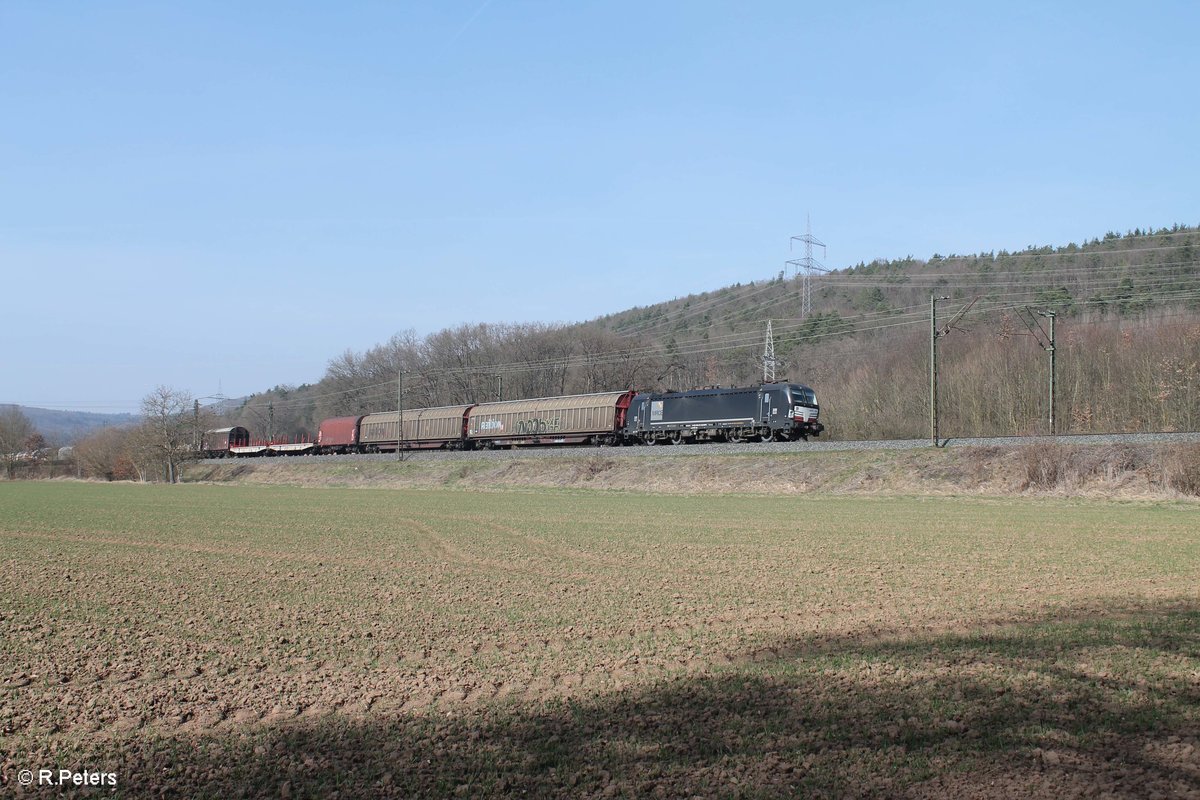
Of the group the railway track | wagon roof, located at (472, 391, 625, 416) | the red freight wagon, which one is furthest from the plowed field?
the red freight wagon

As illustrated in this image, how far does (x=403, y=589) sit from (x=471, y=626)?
3389 millimetres

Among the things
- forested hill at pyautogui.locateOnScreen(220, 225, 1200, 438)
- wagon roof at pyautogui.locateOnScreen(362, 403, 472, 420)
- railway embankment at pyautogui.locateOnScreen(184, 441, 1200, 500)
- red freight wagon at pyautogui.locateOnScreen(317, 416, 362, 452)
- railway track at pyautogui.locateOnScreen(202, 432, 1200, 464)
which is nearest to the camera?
railway embankment at pyautogui.locateOnScreen(184, 441, 1200, 500)

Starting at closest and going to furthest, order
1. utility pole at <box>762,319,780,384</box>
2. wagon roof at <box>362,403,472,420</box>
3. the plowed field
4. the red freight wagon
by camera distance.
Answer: the plowed field
utility pole at <box>762,319,780,384</box>
wagon roof at <box>362,403,472,420</box>
the red freight wagon

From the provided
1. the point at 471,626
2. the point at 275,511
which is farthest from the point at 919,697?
the point at 275,511

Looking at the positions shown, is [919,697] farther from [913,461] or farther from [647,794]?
[913,461]

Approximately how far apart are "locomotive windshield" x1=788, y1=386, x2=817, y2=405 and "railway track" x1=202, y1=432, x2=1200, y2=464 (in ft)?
7.72

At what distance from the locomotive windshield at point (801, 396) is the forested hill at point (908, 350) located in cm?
829

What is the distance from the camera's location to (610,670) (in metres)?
9.48

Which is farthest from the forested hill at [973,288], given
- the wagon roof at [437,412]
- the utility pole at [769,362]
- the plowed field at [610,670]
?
the plowed field at [610,670]

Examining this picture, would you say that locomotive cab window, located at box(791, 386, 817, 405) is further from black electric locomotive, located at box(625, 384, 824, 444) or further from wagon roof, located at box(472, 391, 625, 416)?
wagon roof, located at box(472, 391, 625, 416)

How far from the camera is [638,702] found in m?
8.31

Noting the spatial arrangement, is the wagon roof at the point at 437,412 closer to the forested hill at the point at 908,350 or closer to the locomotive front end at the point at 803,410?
the forested hill at the point at 908,350

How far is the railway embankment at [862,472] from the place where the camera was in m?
34.1

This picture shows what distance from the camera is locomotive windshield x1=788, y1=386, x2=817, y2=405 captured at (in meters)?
47.4
